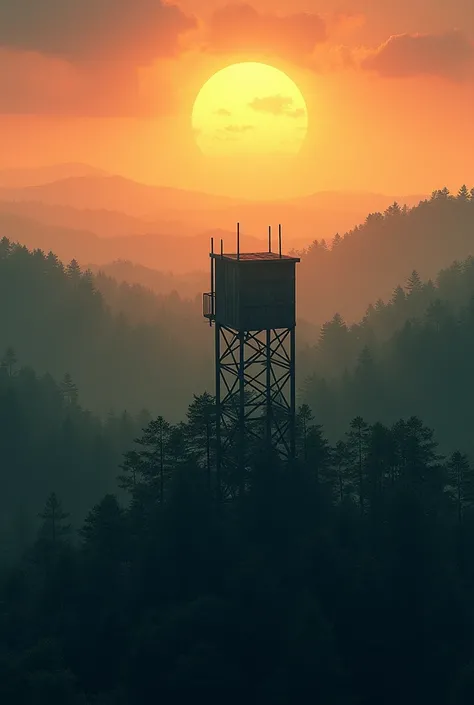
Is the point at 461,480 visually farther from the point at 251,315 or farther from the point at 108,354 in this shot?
the point at 108,354

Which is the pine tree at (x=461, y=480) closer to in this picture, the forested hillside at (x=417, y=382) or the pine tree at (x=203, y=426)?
the pine tree at (x=203, y=426)

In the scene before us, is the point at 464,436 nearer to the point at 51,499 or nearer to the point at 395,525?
the point at 51,499

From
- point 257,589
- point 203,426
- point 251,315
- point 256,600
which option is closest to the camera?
point 256,600

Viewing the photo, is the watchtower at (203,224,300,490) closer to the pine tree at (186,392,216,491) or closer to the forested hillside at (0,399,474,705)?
the pine tree at (186,392,216,491)

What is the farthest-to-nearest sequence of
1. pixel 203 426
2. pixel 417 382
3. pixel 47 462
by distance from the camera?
pixel 417 382
pixel 47 462
pixel 203 426

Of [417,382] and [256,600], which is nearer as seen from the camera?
[256,600]

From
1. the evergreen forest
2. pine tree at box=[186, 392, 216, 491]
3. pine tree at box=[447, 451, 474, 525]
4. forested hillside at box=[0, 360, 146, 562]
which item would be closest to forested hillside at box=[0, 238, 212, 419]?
forested hillside at box=[0, 360, 146, 562]

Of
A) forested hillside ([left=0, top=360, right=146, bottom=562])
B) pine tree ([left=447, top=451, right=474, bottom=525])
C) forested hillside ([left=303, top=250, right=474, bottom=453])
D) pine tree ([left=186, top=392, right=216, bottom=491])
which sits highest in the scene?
forested hillside ([left=303, top=250, right=474, bottom=453])

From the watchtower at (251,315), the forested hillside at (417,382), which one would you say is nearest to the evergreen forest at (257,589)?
the watchtower at (251,315)

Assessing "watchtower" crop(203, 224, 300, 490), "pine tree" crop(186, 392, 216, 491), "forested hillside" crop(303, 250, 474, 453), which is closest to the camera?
"watchtower" crop(203, 224, 300, 490)

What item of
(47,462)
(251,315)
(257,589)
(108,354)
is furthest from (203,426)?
(108,354)

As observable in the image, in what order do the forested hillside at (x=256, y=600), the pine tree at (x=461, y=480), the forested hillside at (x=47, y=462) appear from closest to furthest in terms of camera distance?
the forested hillside at (x=256, y=600), the pine tree at (x=461, y=480), the forested hillside at (x=47, y=462)
